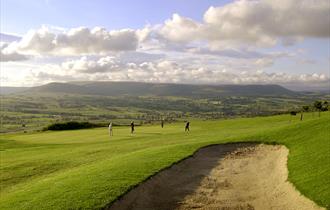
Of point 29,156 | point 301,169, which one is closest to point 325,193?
point 301,169

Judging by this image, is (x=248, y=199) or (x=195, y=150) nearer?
(x=248, y=199)

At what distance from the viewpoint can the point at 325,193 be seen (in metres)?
19.6

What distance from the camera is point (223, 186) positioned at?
2559cm

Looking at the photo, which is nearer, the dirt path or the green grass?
the green grass

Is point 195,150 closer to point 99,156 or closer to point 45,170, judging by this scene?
point 99,156

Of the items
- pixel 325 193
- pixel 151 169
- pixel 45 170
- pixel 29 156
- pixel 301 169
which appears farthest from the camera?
pixel 29 156

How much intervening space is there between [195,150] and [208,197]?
13.1 m

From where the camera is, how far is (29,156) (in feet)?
140

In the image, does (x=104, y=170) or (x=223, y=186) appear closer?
(x=223, y=186)

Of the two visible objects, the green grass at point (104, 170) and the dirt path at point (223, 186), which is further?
the dirt path at point (223, 186)

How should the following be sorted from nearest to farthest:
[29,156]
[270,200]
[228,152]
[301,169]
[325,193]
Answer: [325,193] < [270,200] < [301,169] < [228,152] < [29,156]

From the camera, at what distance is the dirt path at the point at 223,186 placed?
2125cm

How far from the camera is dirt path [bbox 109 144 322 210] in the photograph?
69.7 feet

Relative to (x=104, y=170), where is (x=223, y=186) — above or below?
below
